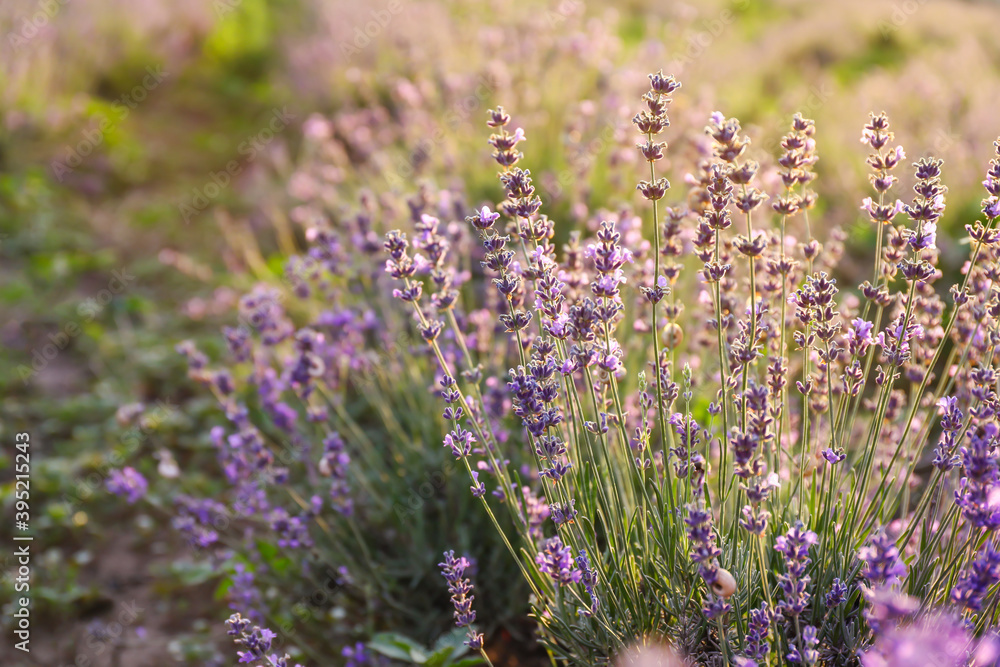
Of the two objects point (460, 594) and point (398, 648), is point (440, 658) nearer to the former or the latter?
point (398, 648)

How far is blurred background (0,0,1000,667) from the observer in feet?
9.55

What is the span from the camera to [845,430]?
66.1 inches

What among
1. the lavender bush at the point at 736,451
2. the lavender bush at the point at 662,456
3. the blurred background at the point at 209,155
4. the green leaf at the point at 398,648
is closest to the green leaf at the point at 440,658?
the green leaf at the point at 398,648

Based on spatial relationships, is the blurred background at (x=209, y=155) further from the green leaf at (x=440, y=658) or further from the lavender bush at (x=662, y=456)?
the green leaf at (x=440, y=658)

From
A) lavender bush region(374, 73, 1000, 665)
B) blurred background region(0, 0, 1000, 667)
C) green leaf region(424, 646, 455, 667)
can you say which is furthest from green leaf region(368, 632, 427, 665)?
blurred background region(0, 0, 1000, 667)

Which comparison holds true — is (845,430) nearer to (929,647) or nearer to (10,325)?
(929,647)

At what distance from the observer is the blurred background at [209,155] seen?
9.55 ft

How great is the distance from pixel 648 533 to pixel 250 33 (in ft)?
26.2

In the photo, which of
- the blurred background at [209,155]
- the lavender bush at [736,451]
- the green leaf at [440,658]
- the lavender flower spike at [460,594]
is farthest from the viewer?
the blurred background at [209,155]

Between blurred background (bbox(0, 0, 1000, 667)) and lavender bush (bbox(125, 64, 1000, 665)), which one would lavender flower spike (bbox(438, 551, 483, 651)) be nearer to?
lavender bush (bbox(125, 64, 1000, 665))

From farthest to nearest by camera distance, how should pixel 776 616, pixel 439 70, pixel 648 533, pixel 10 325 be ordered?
pixel 439 70
pixel 10 325
pixel 648 533
pixel 776 616

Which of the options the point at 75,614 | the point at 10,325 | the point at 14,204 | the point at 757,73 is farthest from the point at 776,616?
the point at 757,73

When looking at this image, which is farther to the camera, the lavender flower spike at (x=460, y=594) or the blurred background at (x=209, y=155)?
the blurred background at (x=209, y=155)

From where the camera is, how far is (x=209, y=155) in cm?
590
